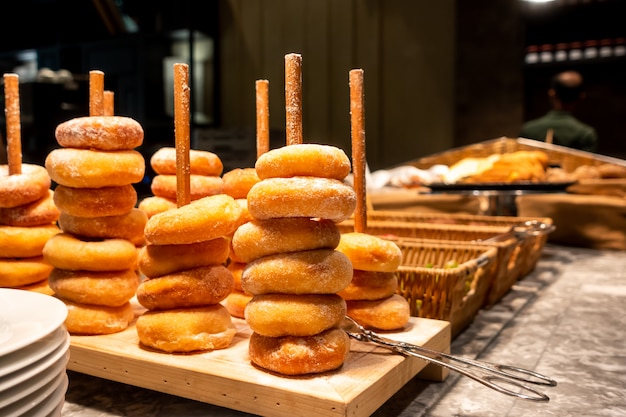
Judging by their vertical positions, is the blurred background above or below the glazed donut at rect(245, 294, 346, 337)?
above

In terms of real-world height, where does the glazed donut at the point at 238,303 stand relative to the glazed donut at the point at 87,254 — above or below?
below

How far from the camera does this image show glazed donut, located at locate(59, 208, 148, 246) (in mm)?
1248

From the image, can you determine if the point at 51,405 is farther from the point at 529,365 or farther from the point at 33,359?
the point at 529,365

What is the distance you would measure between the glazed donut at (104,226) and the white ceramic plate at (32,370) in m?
0.53

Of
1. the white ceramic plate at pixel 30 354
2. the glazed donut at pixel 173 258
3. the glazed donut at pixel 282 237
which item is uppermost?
the glazed donut at pixel 282 237

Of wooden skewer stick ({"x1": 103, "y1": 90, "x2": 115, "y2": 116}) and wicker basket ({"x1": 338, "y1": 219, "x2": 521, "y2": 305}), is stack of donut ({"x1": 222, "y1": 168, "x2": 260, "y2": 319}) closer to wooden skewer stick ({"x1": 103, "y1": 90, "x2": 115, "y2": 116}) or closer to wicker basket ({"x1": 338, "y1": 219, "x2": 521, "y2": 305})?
wooden skewer stick ({"x1": 103, "y1": 90, "x2": 115, "y2": 116})

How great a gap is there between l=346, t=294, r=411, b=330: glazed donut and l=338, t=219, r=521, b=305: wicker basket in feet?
2.19

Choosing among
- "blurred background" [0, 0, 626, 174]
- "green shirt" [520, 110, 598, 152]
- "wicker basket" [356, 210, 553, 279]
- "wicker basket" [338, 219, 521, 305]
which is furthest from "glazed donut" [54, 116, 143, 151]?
"green shirt" [520, 110, 598, 152]

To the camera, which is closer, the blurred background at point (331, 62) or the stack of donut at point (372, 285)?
the stack of donut at point (372, 285)

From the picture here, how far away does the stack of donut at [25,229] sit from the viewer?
1317 millimetres

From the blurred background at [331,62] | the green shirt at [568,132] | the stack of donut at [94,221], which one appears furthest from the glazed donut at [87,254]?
the green shirt at [568,132]

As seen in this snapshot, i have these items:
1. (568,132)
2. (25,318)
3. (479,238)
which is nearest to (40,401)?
(25,318)

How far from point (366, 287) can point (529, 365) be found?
47 cm

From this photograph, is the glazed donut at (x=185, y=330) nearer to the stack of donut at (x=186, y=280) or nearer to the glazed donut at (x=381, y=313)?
the stack of donut at (x=186, y=280)
